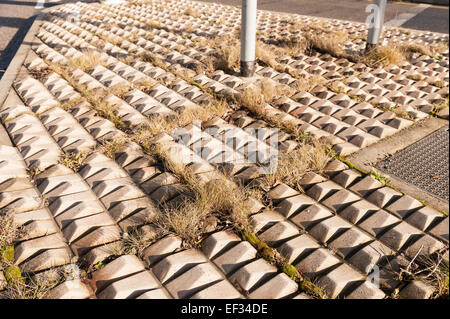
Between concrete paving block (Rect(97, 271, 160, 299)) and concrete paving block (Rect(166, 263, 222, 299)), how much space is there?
0.12 m

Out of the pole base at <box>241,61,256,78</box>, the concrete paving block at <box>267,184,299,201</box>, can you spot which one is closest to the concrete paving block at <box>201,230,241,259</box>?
the concrete paving block at <box>267,184,299,201</box>

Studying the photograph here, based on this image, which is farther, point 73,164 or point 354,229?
point 73,164

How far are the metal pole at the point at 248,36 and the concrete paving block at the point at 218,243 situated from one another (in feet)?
10.6

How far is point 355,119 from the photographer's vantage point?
437 cm

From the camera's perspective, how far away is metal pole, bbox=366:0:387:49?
5.93 m

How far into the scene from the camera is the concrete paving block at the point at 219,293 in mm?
2418

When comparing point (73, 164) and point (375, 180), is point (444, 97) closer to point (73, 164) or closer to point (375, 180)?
point (375, 180)

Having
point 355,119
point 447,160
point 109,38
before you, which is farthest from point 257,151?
point 109,38

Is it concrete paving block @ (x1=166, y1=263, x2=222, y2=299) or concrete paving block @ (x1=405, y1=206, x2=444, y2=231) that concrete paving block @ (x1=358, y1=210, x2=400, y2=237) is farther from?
concrete paving block @ (x1=166, y1=263, x2=222, y2=299)

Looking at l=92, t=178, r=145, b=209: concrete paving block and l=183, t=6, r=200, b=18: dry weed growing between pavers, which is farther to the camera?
l=183, t=6, r=200, b=18: dry weed growing between pavers

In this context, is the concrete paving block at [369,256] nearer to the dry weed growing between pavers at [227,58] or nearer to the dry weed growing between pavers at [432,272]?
the dry weed growing between pavers at [432,272]

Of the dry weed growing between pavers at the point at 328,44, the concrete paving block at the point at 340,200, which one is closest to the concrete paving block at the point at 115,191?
the concrete paving block at the point at 340,200
